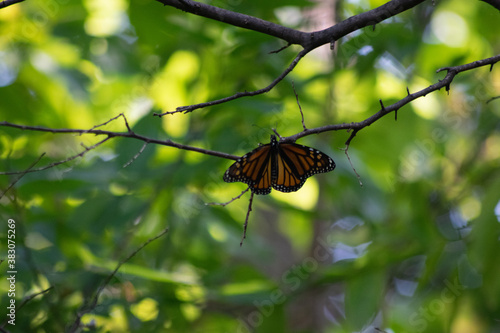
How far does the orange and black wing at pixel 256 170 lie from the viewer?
176 centimetres

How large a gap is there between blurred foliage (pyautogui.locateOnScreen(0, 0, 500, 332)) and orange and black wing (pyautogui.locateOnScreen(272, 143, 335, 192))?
0.18 metres

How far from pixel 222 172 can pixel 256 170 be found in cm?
100

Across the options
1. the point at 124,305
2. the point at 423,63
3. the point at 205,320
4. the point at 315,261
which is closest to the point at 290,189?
the point at 124,305

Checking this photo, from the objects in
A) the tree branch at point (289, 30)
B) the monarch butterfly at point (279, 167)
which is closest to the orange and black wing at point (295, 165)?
the monarch butterfly at point (279, 167)

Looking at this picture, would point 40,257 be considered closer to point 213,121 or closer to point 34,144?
point 34,144

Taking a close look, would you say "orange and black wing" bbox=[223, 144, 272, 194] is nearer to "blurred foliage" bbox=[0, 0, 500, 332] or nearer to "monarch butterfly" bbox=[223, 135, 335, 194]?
"monarch butterfly" bbox=[223, 135, 335, 194]

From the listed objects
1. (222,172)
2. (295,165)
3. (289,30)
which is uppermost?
(289,30)

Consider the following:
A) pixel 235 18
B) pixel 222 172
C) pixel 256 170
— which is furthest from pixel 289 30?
pixel 222 172

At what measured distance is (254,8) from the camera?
94.3 inches

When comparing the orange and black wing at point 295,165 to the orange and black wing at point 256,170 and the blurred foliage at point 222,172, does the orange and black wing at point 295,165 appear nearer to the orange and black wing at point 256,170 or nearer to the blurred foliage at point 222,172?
the orange and black wing at point 256,170

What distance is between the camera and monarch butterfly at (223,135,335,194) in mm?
1768

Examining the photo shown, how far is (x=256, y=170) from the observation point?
180 centimetres

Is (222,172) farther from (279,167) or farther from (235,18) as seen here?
(235,18)

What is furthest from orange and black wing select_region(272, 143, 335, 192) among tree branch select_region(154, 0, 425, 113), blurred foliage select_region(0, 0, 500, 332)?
tree branch select_region(154, 0, 425, 113)
